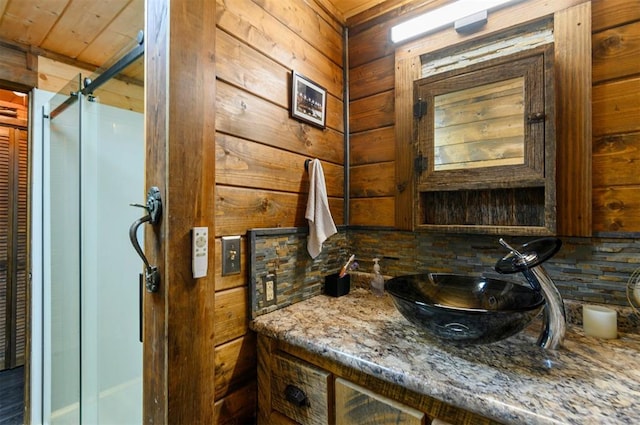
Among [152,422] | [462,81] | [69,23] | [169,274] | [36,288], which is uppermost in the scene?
[69,23]

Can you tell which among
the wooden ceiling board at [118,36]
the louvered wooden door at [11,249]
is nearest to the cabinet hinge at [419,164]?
the wooden ceiling board at [118,36]

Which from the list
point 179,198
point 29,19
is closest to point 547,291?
point 179,198

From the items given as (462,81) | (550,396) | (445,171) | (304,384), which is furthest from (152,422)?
(462,81)

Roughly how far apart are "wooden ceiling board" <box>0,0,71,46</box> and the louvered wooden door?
4.43 feet

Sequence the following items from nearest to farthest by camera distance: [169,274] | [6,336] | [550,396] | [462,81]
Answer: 1. [550,396]
2. [169,274]
3. [462,81]
4. [6,336]

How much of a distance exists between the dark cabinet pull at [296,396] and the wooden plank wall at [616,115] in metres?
1.11

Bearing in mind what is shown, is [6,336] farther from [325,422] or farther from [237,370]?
[325,422]

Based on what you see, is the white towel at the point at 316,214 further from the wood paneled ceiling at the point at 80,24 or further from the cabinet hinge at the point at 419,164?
the wood paneled ceiling at the point at 80,24

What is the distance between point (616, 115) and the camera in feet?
3.14

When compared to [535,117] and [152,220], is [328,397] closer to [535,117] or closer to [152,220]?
[152,220]

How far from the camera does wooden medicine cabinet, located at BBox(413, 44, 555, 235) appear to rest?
40.1 inches

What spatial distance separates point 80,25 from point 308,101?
124cm

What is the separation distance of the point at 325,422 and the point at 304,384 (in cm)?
12

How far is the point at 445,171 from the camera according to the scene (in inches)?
48.3
